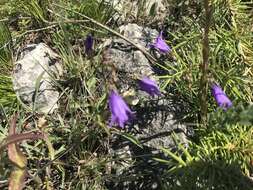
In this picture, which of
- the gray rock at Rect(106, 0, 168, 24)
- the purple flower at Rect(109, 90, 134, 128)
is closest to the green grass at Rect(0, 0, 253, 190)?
the gray rock at Rect(106, 0, 168, 24)

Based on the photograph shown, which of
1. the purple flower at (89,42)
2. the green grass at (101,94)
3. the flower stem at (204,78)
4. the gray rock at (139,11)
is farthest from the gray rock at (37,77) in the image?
the flower stem at (204,78)

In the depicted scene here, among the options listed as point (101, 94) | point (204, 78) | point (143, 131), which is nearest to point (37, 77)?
point (101, 94)

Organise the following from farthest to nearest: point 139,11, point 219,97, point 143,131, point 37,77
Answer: point 139,11
point 37,77
point 143,131
point 219,97

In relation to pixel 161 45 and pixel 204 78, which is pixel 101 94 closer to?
pixel 161 45

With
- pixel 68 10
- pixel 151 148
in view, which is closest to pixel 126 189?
pixel 151 148

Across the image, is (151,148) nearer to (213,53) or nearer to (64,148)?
(64,148)

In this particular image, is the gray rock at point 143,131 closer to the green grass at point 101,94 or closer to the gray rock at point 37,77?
the green grass at point 101,94

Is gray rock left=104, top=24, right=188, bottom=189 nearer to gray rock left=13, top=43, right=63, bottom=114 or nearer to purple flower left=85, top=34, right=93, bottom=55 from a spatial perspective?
purple flower left=85, top=34, right=93, bottom=55

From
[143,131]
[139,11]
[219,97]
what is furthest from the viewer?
[139,11]
